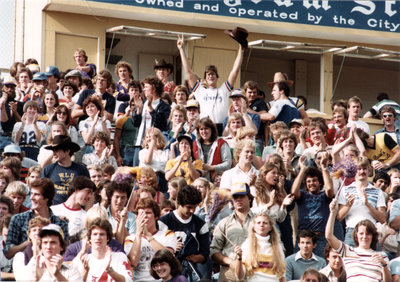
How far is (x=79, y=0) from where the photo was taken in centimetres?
2100

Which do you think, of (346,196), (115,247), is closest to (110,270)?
(115,247)

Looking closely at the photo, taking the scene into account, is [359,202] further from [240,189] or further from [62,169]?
[62,169]

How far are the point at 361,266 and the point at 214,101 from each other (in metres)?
6.04

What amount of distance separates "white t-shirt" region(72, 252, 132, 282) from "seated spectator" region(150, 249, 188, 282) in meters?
0.33

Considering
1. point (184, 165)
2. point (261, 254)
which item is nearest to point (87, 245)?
point (261, 254)

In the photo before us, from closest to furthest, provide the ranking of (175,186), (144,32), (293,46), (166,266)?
(166,266) < (175,186) < (144,32) < (293,46)

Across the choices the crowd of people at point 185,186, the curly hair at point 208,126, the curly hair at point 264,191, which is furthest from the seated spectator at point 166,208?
the curly hair at point 208,126

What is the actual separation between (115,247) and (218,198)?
2673 millimetres

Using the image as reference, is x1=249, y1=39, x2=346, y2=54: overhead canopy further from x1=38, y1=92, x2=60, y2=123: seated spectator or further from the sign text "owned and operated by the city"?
x1=38, y1=92, x2=60, y2=123: seated spectator

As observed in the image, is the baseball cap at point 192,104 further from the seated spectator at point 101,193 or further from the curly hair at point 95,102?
the seated spectator at point 101,193

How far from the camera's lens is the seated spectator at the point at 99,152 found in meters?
13.8

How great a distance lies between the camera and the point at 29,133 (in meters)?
14.4

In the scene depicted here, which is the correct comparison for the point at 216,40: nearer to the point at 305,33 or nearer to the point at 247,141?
the point at 305,33

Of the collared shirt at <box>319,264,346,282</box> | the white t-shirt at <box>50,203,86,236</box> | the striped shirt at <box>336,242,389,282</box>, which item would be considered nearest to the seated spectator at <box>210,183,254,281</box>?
the collared shirt at <box>319,264,346,282</box>
